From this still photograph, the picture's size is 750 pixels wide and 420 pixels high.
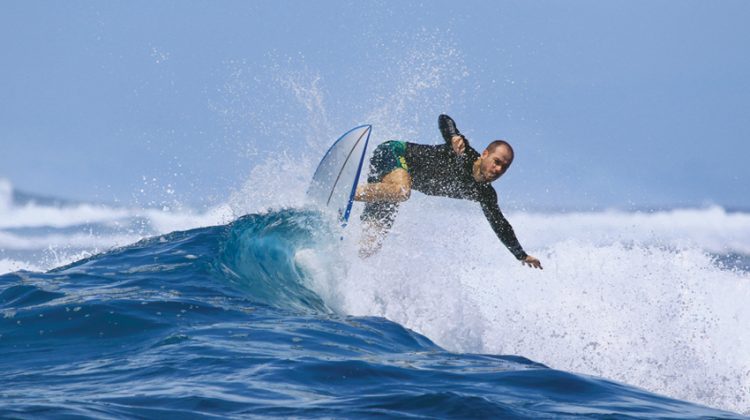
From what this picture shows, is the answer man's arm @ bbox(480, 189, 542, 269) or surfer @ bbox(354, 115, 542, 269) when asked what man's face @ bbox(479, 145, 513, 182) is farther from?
man's arm @ bbox(480, 189, 542, 269)

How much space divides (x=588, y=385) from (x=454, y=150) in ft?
14.8

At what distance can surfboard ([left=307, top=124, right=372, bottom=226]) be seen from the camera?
11.2 meters

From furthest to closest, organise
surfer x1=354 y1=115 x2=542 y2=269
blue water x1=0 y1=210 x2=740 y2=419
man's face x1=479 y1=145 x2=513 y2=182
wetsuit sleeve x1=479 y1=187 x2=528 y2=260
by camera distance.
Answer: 1. wetsuit sleeve x1=479 y1=187 x2=528 y2=260
2. surfer x1=354 y1=115 x2=542 y2=269
3. man's face x1=479 y1=145 x2=513 y2=182
4. blue water x1=0 y1=210 x2=740 y2=419

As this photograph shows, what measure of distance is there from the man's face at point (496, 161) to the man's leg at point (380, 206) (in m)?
1.12

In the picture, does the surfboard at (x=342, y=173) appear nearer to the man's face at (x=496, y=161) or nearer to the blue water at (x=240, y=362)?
the blue water at (x=240, y=362)

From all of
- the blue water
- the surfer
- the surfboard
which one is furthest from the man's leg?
the blue water

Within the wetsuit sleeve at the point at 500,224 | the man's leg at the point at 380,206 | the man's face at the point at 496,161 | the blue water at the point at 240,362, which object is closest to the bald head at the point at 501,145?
the man's face at the point at 496,161

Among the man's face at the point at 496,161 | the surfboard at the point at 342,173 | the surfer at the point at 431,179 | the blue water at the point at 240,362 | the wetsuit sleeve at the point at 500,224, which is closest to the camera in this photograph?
the blue water at the point at 240,362

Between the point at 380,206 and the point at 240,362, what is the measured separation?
4994 millimetres

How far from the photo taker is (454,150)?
10828mm

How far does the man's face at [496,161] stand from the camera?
10.4 metres

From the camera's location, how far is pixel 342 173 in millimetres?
11352

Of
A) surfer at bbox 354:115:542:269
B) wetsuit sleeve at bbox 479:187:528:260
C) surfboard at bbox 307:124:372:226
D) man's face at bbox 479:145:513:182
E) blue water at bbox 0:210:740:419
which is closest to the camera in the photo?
blue water at bbox 0:210:740:419

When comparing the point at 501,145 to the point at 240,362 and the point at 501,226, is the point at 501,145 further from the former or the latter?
the point at 240,362
